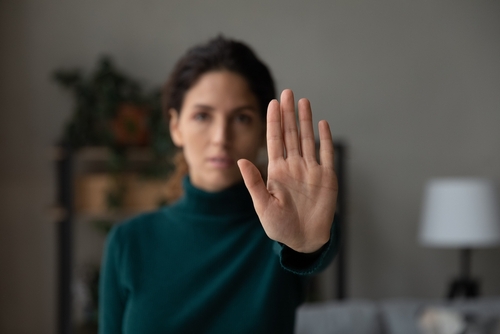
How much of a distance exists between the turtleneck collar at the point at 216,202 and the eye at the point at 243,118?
149 mm

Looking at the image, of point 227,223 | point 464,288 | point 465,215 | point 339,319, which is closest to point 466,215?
point 465,215

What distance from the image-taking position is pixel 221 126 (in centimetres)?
30

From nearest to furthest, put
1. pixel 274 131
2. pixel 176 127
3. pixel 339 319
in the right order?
pixel 274 131, pixel 176 127, pixel 339 319

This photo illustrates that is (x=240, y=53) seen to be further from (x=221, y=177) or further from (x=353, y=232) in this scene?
(x=353, y=232)

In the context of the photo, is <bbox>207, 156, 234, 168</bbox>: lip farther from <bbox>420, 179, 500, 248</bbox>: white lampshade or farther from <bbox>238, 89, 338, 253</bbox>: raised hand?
<bbox>420, 179, 500, 248</bbox>: white lampshade

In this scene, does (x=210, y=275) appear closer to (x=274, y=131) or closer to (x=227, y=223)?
(x=227, y=223)

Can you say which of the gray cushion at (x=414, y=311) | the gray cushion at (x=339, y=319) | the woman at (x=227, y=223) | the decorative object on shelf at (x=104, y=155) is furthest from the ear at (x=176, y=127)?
the decorative object on shelf at (x=104, y=155)

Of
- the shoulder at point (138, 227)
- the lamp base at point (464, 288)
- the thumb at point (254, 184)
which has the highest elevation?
the thumb at point (254, 184)

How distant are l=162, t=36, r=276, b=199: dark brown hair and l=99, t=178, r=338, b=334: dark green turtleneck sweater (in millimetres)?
91

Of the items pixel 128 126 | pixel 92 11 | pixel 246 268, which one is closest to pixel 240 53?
pixel 246 268

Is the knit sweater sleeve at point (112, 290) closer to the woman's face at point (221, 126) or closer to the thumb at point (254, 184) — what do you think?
the woman's face at point (221, 126)

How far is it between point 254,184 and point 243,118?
0.19 ft

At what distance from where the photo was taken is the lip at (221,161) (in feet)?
1.06

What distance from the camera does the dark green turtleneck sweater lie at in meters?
0.46
